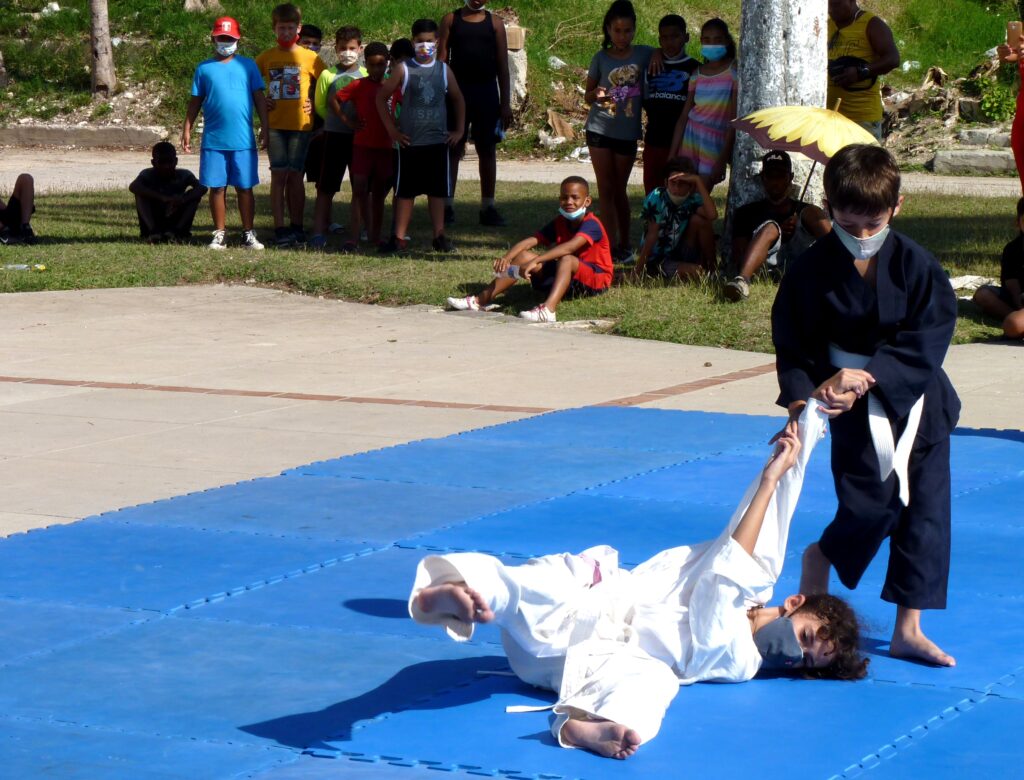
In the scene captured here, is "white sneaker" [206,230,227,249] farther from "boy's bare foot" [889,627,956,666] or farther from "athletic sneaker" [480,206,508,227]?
"boy's bare foot" [889,627,956,666]

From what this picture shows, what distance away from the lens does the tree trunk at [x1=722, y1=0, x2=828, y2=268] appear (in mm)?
12234

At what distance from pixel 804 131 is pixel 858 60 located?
2.69 meters

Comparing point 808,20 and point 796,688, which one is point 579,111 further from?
point 796,688

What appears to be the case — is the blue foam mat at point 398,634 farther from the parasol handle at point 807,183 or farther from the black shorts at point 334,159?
the black shorts at point 334,159

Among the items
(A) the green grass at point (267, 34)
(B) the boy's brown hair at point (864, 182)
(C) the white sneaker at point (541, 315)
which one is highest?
(A) the green grass at point (267, 34)

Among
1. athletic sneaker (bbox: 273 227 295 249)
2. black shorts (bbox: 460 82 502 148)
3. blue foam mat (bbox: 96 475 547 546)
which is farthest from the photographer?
black shorts (bbox: 460 82 502 148)

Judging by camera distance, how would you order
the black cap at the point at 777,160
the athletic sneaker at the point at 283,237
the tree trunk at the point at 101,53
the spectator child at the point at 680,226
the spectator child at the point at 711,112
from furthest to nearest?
the tree trunk at the point at 101,53 → the athletic sneaker at the point at 283,237 → the spectator child at the point at 711,112 → the spectator child at the point at 680,226 → the black cap at the point at 777,160

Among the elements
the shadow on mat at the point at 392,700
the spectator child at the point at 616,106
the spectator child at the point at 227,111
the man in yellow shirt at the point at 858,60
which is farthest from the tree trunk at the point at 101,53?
the shadow on mat at the point at 392,700

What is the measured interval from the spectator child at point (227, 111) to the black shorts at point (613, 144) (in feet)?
9.33

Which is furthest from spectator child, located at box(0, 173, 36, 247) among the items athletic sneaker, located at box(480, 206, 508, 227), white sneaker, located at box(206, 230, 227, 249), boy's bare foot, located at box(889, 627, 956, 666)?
boy's bare foot, located at box(889, 627, 956, 666)

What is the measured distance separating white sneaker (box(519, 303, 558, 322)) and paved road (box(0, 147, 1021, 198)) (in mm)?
8683

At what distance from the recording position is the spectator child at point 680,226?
12047 mm

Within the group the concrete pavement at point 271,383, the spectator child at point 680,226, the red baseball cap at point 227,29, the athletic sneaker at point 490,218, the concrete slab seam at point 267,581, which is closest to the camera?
the concrete slab seam at point 267,581

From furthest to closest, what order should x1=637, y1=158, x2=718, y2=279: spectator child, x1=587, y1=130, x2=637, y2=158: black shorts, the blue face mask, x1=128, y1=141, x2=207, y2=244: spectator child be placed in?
x1=128, y1=141, x2=207, y2=244: spectator child < x1=587, y1=130, x2=637, y2=158: black shorts < the blue face mask < x1=637, y1=158, x2=718, y2=279: spectator child
